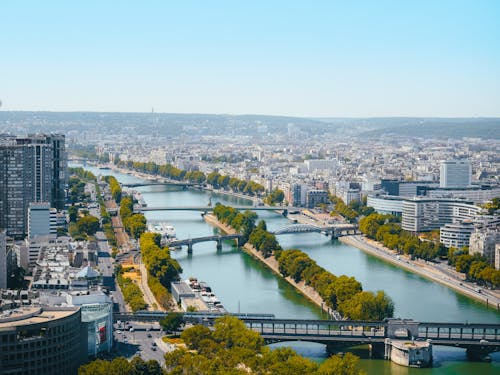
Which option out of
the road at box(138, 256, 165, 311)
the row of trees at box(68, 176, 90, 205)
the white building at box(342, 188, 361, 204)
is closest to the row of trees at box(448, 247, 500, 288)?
the road at box(138, 256, 165, 311)

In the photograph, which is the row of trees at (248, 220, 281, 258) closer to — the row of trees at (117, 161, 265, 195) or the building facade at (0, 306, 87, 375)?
the building facade at (0, 306, 87, 375)

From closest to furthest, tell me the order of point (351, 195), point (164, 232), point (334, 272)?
1. point (334, 272)
2. point (164, 232)
3. point (351, 195)

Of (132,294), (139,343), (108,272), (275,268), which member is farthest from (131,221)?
(139,343)

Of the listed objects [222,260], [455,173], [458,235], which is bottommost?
[222,260]

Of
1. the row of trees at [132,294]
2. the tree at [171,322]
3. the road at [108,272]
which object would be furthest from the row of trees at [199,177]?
the tree at [171,322]

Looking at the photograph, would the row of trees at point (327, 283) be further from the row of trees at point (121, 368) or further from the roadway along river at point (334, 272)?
the row of trees at point (121, 368)

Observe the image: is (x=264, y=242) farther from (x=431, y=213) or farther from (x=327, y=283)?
(x=431, y=213)
